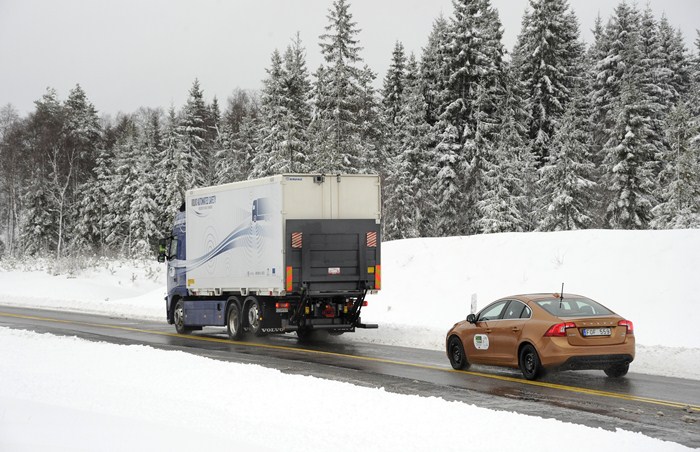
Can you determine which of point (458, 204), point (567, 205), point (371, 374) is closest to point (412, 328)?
point (371, 374)

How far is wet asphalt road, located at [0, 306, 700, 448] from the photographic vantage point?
9.45 meters

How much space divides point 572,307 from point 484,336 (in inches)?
67.5

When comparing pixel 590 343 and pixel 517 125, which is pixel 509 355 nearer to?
pixel 590 343

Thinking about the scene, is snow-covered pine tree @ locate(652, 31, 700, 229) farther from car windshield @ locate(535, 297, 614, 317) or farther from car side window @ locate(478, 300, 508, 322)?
car windshield @ locate(535, 297, 614, 317)

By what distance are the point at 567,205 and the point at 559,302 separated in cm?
3153

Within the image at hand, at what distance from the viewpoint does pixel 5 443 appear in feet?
24.7

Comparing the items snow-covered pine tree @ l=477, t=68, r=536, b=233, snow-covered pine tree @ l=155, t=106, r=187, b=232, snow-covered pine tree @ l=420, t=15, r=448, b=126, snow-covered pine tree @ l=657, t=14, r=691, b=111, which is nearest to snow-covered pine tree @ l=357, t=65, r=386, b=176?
snow-covered pine tree @ l=420, t=15, r=448, b=126

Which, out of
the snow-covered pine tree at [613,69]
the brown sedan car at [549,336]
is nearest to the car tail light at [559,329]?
the brown sedan car at [549,336]

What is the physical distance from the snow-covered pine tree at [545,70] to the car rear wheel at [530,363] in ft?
141

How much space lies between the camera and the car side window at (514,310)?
43.6 ft

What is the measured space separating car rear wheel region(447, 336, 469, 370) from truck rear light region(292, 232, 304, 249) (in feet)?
16.3

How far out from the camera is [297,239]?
60.3 ft

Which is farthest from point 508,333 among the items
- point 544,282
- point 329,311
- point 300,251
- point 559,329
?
point 544,282

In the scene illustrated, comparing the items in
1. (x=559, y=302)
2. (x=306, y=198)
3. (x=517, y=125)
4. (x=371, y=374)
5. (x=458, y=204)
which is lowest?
(x=371, y=374)
